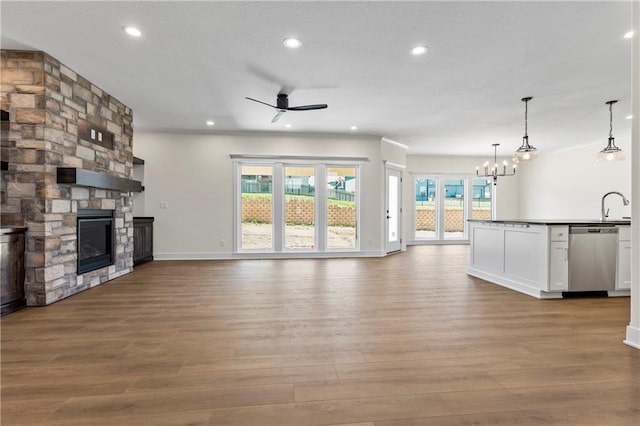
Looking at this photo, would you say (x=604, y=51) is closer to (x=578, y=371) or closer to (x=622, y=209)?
(x=578, y=371)

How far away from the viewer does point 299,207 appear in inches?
279

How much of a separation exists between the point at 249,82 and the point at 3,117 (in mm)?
2652

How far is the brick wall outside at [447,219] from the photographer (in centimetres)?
981

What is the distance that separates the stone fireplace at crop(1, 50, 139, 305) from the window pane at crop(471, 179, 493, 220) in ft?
31.7

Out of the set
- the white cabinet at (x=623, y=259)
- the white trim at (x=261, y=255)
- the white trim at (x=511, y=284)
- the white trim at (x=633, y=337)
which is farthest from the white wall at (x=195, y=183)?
the white trim at (x=633, y=337)

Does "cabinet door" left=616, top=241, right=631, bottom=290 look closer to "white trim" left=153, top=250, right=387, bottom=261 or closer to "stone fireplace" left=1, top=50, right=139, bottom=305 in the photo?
"white trim" left=153, top=250, right=387, bottom=261

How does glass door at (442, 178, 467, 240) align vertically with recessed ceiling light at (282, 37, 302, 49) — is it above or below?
below

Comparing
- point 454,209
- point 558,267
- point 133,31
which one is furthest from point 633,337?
point 454,209

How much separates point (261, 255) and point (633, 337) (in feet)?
19.1

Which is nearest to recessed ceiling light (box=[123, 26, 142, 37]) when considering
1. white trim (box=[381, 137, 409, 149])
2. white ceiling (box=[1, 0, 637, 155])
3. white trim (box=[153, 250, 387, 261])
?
white ceiling (box=[1, 0, 637, 155])

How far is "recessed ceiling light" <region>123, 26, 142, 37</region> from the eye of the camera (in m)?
2.91

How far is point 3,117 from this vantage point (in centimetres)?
332

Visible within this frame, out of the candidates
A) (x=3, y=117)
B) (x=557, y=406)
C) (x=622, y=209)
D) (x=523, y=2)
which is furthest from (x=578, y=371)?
(x=622, y=209)

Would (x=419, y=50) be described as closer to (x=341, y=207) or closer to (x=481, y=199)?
(x=341, y=207)
